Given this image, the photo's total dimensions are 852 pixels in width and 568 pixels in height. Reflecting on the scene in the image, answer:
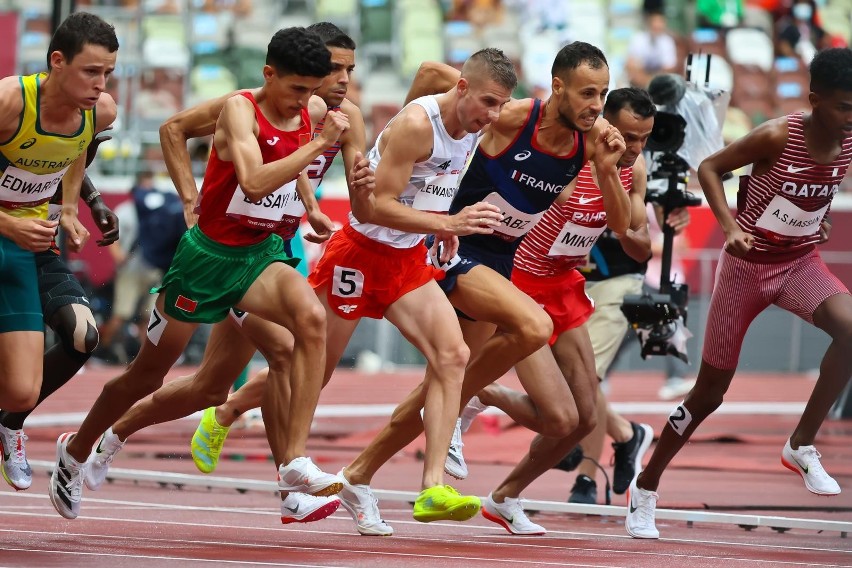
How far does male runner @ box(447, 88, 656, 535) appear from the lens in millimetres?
8141

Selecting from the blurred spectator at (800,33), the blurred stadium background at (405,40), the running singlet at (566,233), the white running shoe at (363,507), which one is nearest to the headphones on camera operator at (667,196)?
the running singlet at (566,233)

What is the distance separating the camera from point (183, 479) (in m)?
9.98

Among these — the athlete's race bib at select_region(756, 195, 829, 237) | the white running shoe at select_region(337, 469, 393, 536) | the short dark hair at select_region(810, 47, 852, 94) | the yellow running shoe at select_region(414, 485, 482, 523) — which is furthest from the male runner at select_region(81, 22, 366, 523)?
the short dark hair at select_region(810, 47, 852, 94)

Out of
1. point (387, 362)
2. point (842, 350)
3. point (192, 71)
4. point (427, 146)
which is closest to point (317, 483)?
point (427, 146)

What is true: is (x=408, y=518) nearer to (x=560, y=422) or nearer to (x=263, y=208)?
(x=560, y=422)

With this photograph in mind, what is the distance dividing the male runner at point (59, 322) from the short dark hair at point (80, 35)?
2.23ft

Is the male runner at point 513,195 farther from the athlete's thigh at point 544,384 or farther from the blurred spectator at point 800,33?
the blurred spectator at point 800,33

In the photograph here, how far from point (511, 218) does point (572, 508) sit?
207cm

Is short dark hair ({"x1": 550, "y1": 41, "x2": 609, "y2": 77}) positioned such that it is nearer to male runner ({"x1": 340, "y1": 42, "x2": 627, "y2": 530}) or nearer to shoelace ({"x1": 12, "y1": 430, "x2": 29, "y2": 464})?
male runner ({"x1": 340, "y1": 42, "x2": 627, "y2": 530})

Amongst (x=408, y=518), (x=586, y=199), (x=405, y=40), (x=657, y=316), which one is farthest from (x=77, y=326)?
(x=405, y=40)

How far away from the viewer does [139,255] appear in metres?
18.1

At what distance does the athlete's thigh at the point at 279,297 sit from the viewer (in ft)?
22.9

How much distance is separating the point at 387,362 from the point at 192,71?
5704mm

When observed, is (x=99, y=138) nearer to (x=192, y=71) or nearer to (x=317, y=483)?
(x=317, y=483)
